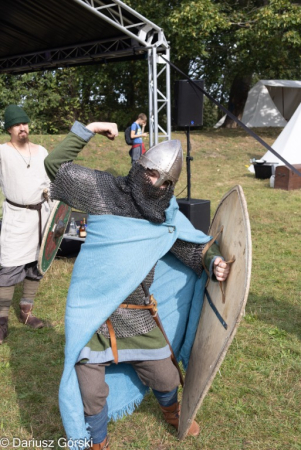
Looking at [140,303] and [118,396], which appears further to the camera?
[118,396]

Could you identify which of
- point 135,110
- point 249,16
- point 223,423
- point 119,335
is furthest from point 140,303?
point 135,110

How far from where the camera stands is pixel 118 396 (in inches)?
91.8

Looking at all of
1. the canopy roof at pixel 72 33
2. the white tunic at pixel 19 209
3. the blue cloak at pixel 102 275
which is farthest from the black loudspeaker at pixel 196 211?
the blue cloak at pixel 102 275

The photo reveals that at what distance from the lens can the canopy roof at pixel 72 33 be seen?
23.0 feet

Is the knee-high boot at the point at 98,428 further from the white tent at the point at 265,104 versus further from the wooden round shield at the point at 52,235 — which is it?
the white tent at the point at 265,104

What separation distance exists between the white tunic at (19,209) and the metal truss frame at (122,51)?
13.3 feet

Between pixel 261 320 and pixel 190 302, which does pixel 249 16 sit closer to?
pixel 261 320

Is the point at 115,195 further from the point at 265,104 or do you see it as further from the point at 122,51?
the point at 265,104

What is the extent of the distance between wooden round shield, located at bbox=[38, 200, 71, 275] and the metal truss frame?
13.0 ft

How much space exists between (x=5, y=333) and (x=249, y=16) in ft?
42.8

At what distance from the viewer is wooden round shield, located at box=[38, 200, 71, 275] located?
3557 mm

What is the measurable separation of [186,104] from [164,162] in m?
5.25

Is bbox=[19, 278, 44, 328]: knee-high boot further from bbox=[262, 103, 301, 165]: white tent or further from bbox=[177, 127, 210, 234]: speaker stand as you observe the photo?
bbox=[262, 103, 301, 165]: white tent

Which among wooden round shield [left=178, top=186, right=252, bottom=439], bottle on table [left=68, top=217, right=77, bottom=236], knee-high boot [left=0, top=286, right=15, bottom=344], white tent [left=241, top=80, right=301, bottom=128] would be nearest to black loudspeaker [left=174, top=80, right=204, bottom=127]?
bottle on table [left=68, top=217, right=77, bottom=236]
